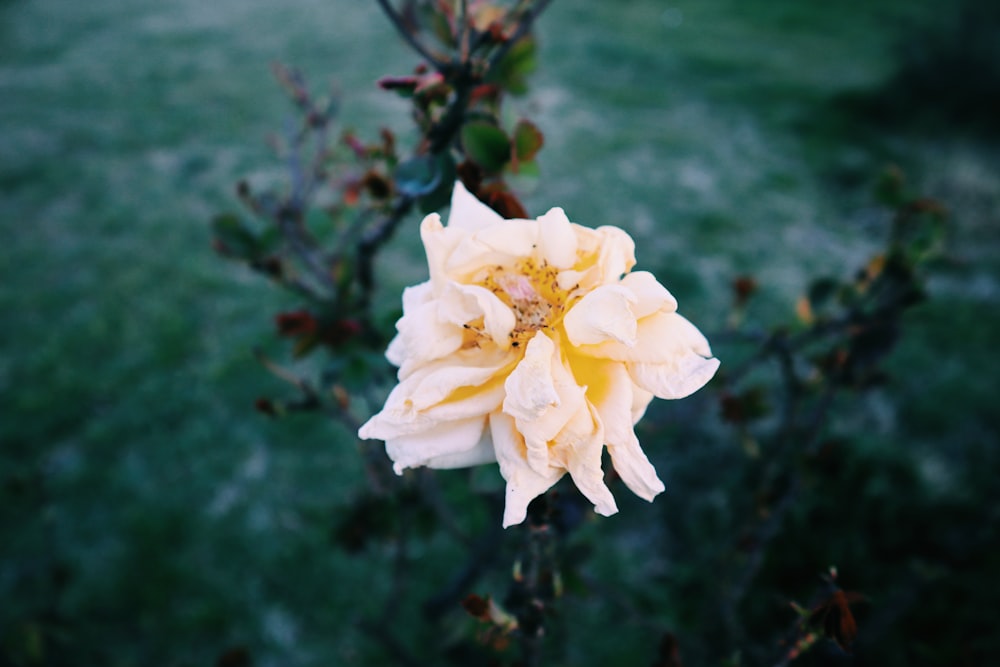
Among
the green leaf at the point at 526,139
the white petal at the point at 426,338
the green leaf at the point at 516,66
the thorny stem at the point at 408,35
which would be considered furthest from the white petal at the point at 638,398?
the green leaf at the point at 516,66

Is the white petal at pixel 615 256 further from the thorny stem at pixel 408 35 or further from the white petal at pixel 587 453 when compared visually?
the thorny stem at pixel 408 35

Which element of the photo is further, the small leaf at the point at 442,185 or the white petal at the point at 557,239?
the small leaf at the point at 442,185

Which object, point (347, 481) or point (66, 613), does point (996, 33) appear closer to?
point (347, 481)

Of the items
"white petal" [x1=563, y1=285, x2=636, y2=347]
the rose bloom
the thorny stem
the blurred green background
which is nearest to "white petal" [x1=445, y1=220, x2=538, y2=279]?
the rose bloom

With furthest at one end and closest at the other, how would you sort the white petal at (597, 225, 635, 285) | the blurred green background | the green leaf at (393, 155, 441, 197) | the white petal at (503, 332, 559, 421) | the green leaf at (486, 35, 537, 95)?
1. the blurred green background
2. the green leaf at (486, 35, 537, 95)
3. the green leaf at (393, 155, 441, 197)
4. the white petal at (597, 225, 635, 285)
5. the white petal at (503, 332, 559, 421)

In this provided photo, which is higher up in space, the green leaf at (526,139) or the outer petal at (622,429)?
the green leaf at (526,139)

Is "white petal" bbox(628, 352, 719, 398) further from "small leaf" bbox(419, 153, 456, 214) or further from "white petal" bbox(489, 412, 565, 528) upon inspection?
"small leaf" bbox(419, 153, 456, 214)

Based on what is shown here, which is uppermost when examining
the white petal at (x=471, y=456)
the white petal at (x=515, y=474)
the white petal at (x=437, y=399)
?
the white petal at (x=437, y=399)

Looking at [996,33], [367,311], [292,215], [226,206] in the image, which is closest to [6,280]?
[226,206]
